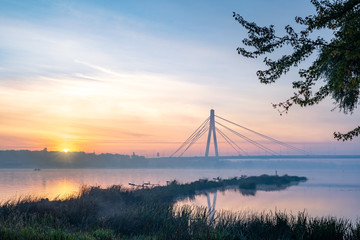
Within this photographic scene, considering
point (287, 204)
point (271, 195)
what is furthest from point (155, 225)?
point (271, 195)

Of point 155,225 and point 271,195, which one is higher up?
point 155,225

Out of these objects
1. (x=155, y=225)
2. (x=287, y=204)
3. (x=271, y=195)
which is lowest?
(x=271, y=195)

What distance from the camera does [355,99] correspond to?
1158cm

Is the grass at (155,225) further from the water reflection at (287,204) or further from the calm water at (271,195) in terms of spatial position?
the water reflection at (287,204)

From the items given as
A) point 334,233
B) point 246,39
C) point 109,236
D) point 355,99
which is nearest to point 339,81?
point 246,39

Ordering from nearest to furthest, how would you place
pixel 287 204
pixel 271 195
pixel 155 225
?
pixel 155 225, pixel 287 204, pixel 271 195

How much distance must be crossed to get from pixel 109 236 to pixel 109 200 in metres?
14.4

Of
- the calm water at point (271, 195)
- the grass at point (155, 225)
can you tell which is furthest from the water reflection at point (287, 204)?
the grass at point (155, 225)

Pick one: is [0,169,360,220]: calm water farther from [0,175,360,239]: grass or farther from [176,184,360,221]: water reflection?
[0,175,360,239]: grass

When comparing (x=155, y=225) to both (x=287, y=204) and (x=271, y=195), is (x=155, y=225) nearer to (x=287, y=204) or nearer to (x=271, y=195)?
(x=287, y=204)

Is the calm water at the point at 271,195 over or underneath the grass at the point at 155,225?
underneath

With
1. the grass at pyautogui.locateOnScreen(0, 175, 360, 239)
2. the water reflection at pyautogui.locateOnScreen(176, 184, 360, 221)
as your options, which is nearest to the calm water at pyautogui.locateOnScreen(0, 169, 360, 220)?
the water reflection at pyautogui.locateOnScreen(176, 184, 360, 221)

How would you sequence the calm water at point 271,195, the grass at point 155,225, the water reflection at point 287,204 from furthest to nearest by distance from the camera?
the calm water at point 271,195 < the water reflection at point 287,204 < the grass at point 155,225

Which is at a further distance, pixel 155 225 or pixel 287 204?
pixel 287 204
